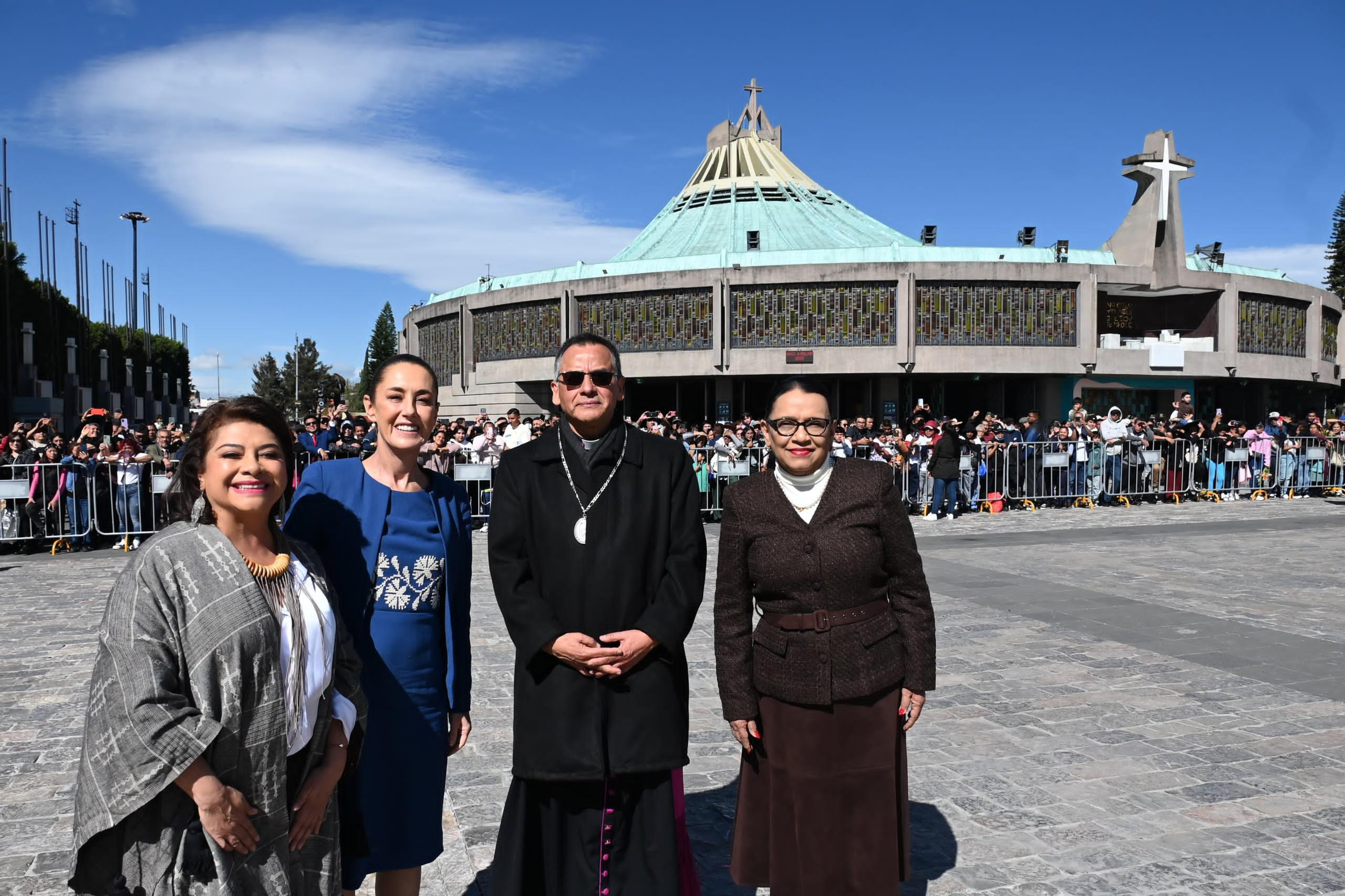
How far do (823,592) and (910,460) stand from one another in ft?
53.9

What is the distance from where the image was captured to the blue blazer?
3051mm

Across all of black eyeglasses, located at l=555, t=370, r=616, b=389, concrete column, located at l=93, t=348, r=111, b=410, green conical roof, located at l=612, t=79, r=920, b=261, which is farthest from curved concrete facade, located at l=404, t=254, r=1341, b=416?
black eyeglasses, located at l=555, t=370, r=616, b=389

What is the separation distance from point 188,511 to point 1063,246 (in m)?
36.5

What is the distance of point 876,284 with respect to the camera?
33531 mm

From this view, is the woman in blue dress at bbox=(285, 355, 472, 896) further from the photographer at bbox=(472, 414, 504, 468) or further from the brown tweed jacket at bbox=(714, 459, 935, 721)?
the photographer at bbox=(472, 414, 504, 468)

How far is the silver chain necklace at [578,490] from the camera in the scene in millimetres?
3090

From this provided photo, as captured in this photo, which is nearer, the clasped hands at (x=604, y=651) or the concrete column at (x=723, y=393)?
the clasped hands at (x=604, y=651)

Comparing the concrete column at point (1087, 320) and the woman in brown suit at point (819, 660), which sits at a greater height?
the concrete column at point (1087, 320)

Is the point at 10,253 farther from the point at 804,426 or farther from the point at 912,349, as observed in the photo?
the point at 804,426

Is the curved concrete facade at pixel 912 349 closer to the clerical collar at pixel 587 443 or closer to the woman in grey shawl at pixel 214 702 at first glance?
the clerical collar at pixel 587 443

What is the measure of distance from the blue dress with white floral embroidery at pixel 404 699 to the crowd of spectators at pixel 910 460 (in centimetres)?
1053

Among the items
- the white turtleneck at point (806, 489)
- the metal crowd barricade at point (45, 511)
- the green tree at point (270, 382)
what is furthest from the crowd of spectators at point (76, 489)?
the green tree at point (270, 382)

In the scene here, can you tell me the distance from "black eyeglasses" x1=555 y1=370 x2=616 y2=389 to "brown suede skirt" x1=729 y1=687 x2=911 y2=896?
3.88ft

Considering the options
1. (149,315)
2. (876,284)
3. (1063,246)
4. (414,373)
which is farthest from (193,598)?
(149,315)
